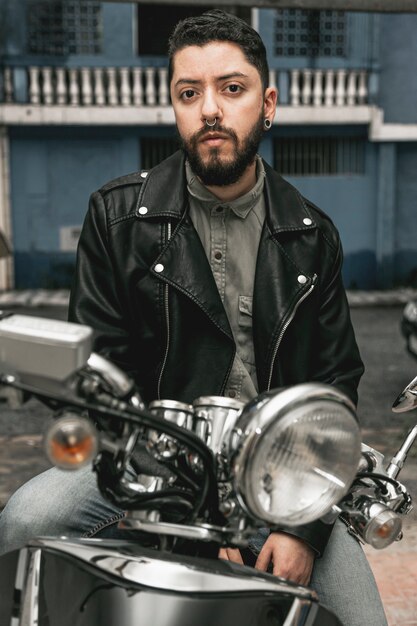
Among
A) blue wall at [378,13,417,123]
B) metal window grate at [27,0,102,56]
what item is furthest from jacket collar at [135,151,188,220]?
blue wall at [378,13,417,123]

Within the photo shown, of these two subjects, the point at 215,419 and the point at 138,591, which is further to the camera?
the point at 215,419

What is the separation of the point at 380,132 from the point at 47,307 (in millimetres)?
6817

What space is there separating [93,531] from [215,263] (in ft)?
2.41

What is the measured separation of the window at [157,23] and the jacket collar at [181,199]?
14095 mm

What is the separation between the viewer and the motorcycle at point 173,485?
1291mm

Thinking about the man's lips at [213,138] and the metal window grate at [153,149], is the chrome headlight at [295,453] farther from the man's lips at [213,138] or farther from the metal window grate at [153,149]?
the metal window grate at [153,149]

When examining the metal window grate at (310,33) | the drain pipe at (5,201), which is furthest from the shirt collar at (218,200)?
the metal window grate at (310,33)

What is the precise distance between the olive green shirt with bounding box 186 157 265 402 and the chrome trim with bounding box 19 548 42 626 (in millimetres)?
836

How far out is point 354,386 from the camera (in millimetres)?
2184

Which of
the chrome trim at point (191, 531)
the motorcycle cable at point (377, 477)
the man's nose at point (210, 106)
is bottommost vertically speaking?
the motorcycle cable at point (377, 477)

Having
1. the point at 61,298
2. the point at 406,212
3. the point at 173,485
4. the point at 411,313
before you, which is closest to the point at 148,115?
the point at 61,298

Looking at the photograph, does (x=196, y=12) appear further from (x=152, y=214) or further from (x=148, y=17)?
(x=152, y=214)

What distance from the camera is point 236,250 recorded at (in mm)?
2287

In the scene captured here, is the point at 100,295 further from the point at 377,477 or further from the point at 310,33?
the point at 310,33
